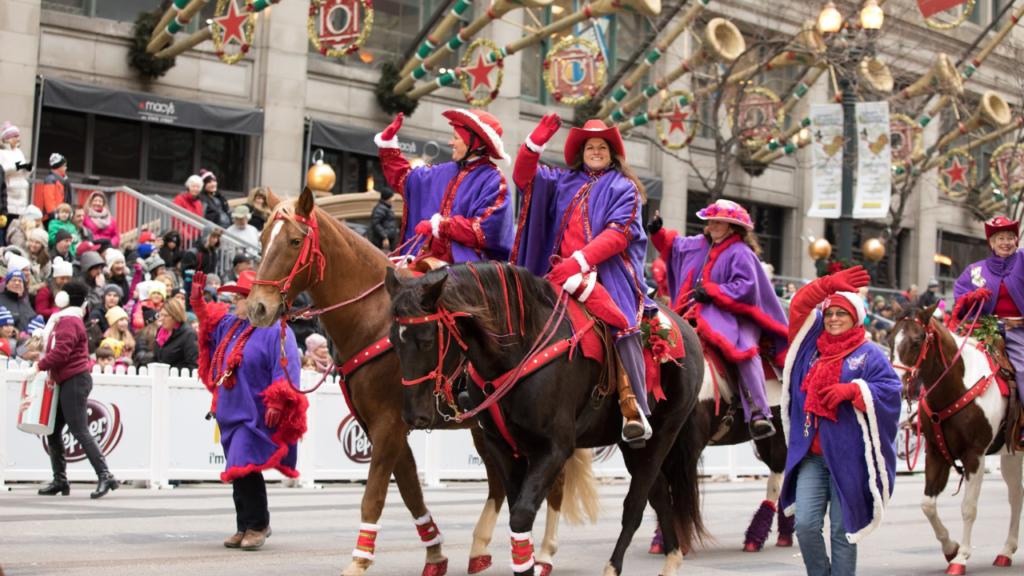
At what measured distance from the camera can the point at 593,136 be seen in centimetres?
794

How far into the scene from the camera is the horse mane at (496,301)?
645cm

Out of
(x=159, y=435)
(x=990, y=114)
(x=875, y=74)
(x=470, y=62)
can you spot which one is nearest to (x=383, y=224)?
(x=159, y=435)

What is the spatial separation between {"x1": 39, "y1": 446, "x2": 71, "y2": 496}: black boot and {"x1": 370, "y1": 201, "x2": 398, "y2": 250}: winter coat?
6434mm

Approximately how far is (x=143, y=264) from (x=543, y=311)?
11.2m

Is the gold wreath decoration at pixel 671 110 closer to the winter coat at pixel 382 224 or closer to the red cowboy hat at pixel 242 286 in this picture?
the winter coat at pixel 382 224

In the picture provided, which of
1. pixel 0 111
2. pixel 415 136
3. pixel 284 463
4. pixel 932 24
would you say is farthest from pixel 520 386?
pixel 932 24

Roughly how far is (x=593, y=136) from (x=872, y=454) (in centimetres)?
274

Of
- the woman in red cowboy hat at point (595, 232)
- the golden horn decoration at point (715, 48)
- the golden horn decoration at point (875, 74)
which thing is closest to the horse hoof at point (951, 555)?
the woman in red cowboy hat at point (595, 232)

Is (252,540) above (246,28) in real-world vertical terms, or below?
below

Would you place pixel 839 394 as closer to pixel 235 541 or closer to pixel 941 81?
pixel 235 541

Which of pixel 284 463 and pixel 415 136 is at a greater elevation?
pixel 415 136

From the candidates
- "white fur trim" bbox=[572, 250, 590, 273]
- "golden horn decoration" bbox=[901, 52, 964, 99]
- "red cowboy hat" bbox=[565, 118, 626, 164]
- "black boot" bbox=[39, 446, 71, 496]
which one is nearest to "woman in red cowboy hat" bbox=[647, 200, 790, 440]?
"red cowboy hat" bbox=[565, 118, 626, 164]

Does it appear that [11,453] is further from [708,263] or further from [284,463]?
[708,263]

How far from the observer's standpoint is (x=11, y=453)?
508 inches
